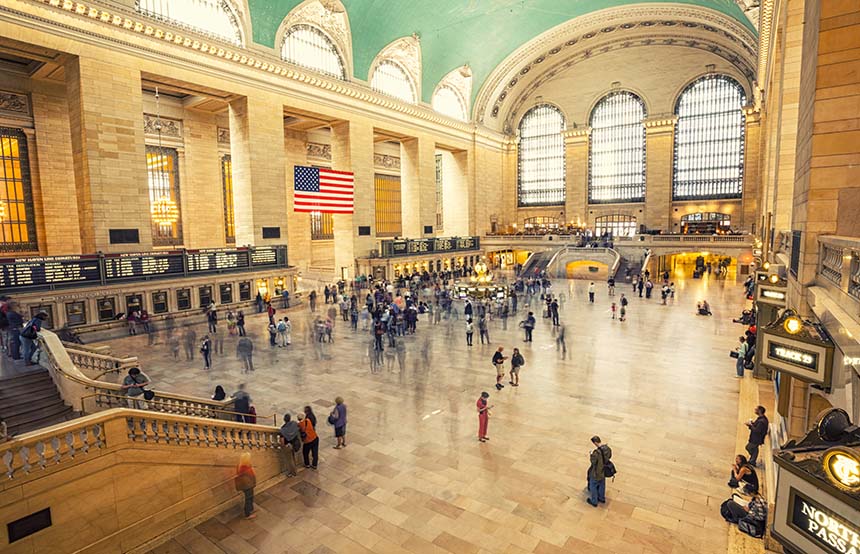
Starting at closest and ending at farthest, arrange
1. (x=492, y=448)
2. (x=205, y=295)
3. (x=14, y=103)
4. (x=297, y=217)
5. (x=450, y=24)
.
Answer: (x=492, y=448) → (x=14, y=103) → (x=205, y=295) → (x=450, y=24) → (x=297, y=217)

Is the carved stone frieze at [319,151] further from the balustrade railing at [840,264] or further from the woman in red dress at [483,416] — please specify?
the balustrade railing at [840,264]

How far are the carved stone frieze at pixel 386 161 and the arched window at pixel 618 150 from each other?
1719cm

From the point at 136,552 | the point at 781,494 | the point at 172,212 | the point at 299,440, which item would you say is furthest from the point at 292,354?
the point at 172,212

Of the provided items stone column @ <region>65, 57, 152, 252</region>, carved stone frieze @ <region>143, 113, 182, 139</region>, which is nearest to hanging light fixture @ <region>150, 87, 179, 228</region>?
carved stone frieze @ <region>143, 113, 182, 139</region>

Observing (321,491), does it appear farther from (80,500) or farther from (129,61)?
(129,61)

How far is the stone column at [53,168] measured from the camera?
19406mm

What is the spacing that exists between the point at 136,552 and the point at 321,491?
2290 mm

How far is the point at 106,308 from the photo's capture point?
16.0 m

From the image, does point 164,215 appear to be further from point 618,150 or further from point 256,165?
point 618,150

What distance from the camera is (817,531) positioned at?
2.03 m

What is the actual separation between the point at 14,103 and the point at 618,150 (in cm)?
3951

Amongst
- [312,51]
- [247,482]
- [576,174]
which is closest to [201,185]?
[312,51]

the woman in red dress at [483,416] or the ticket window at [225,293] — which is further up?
the ticket window at [225,293]

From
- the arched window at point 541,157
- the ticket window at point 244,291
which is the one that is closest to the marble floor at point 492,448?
the ticket window at point 244,291
